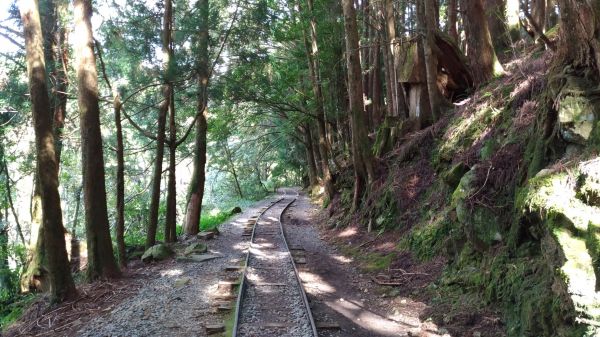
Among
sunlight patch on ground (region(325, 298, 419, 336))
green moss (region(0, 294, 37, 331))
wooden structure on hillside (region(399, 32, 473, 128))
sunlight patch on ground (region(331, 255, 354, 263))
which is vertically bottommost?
green moss (region(0, 294, 37, 331))

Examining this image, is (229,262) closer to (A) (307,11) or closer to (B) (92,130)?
(B) (92,130)

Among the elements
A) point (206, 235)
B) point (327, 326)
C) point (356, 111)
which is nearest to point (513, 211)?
point (327, 326)

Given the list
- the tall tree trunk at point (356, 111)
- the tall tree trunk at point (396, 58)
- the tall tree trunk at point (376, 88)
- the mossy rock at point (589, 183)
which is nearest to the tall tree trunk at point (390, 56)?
the tall tree trunk at point (396, 58)

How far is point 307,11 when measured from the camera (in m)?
19.7

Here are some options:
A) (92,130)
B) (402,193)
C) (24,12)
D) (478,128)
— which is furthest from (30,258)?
(478,128)

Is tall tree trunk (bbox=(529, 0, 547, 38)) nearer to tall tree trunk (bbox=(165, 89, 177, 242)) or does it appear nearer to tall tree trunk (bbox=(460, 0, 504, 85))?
tall tree trunk (bbox=(460, 0, 504, 85))

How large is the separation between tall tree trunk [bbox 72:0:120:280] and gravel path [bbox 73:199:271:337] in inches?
50.2

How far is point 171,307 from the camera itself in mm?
7785

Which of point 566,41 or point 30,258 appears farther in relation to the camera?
point 30,258

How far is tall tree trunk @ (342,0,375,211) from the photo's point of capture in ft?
45.9

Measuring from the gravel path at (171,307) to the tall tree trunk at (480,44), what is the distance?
828 cm

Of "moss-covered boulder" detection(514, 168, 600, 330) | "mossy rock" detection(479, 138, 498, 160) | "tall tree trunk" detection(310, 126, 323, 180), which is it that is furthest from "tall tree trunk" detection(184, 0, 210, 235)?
"tall tree trunk" detection(310, 126, 323, 180)

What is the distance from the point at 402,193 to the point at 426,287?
4.71 meters

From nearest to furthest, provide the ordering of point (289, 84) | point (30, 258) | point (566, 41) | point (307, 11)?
point (566, 41) → point (30, 258) → point (307, 11) → point (289, 84)
